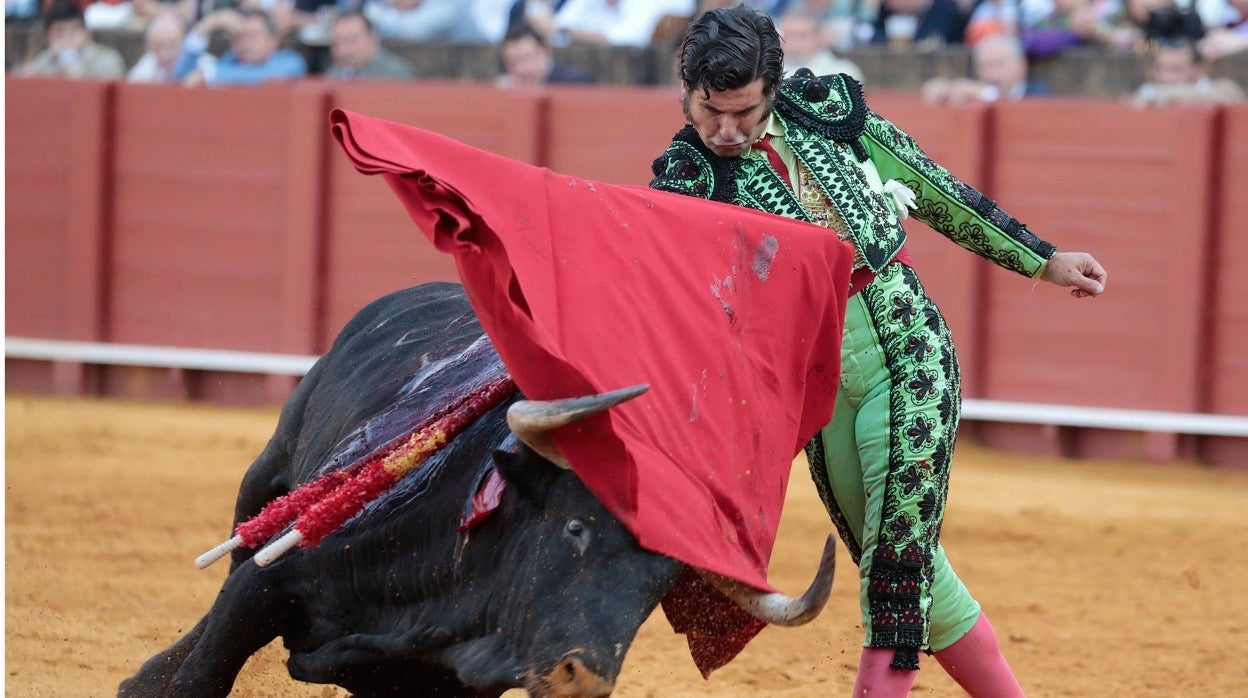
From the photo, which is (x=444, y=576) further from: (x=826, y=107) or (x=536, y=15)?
(x=536, y=15)

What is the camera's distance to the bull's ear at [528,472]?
2.13 metres

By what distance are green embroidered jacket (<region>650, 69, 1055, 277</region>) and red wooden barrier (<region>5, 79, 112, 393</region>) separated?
5771 mm

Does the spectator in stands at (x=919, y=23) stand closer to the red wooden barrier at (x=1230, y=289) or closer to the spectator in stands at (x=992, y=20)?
the spectator in stands at (x=992, y=20)

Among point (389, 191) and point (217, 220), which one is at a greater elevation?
point (389, 191)

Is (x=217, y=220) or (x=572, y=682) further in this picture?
(x=217, y=220)

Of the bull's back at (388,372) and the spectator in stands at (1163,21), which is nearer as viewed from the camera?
the bull's back at (388,372)

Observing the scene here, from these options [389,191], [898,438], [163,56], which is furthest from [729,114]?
[163,56]

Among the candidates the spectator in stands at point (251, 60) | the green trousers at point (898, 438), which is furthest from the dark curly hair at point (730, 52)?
the spectator in stands at point (251, 60)

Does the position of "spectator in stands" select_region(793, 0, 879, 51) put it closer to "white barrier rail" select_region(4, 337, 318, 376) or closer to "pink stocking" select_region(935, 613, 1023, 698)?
"white barrier rail" select_region(4, 337, 318, 376)

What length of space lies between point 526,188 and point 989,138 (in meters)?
4.86

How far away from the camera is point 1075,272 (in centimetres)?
264

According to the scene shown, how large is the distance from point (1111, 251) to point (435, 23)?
3429mm

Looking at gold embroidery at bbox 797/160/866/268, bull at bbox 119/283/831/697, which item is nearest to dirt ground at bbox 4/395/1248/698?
bull at bbox 119/283/831/697

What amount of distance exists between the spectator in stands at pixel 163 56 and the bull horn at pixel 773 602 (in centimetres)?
639
